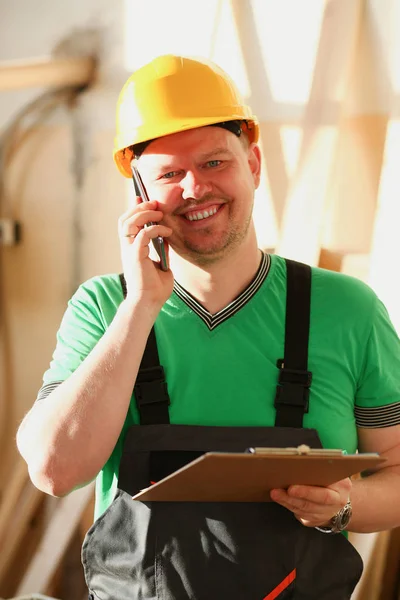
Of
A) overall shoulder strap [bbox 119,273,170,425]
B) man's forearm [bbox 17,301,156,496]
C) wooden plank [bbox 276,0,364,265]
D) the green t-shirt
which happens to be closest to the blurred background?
wooden plank [bbox 276,0,364,265]

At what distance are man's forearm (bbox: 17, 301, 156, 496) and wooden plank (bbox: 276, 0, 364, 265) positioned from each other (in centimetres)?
88

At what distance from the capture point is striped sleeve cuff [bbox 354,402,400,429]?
1.65 m

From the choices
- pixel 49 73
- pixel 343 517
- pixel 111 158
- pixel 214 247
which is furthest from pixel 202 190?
pixel 49 73

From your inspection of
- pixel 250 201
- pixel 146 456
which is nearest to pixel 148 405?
pixel 146 456

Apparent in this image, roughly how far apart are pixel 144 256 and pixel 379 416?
659 millimetres

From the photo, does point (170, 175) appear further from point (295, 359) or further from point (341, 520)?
point (341, 520)

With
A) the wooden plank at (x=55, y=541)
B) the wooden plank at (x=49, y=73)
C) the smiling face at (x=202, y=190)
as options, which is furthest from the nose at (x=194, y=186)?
the wooden plank at (x=55, y=541)

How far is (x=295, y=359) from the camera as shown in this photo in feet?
5.38

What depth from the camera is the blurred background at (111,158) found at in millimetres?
2135

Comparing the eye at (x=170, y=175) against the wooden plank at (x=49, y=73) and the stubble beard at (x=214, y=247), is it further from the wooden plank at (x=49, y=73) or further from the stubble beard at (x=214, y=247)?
the wooden plank at (x=49, y=73)

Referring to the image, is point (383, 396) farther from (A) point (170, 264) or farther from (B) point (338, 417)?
(A) point (170, 264)

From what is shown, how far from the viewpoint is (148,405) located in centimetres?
160

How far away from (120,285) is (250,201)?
0.37 metres

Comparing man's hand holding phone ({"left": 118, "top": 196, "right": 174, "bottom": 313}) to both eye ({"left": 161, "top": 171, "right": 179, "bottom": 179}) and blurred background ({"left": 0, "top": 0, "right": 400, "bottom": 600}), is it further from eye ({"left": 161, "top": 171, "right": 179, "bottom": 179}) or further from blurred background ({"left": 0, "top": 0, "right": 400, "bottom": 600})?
blurred background ({"left": 0, "top": 0, "right": 400, "bottom": 600})
